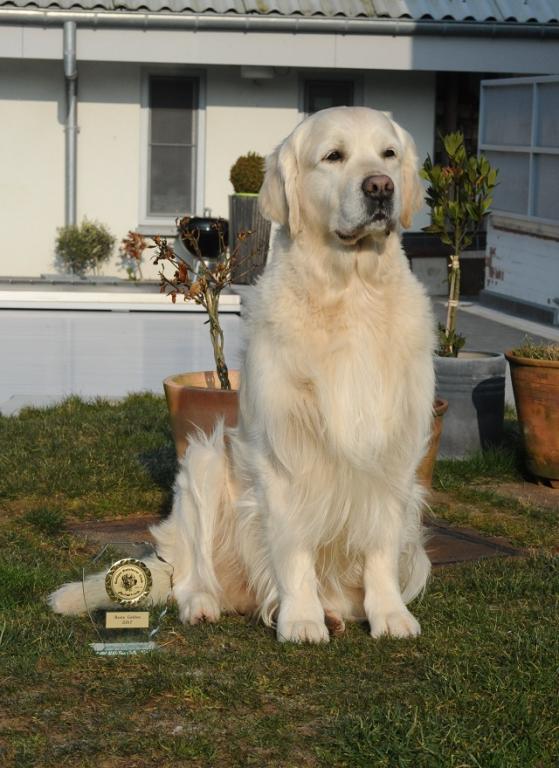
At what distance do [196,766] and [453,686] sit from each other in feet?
2.72

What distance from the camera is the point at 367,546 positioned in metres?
4.15

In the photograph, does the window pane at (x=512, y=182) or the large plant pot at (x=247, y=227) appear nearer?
the window pane at (x=512, y=182)

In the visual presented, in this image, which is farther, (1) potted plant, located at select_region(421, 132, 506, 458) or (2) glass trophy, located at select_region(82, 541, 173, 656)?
(1) potted plant, located at select_region(421, 132, 506, 458)

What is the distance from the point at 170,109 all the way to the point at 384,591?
11.8 metres

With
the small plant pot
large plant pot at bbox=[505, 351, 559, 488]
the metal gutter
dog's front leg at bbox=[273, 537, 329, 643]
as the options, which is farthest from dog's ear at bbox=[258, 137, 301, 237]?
the metal gutter

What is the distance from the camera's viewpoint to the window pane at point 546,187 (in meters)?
11.5

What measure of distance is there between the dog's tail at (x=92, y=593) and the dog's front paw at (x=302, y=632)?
0.59 m

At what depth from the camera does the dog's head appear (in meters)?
3.94

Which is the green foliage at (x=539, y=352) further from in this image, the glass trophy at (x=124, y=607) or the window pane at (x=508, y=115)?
the window pane at (x=508, y=115)

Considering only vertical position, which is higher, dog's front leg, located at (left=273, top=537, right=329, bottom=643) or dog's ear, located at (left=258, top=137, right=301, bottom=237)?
dog's ear, located at (left=258, top=137, right=301, bottom=237)

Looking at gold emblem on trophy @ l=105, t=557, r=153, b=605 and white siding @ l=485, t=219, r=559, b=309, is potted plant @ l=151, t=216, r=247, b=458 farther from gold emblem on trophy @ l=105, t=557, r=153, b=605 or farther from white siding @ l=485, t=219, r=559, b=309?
white siding @ l=485, t=219, r=559, b=309


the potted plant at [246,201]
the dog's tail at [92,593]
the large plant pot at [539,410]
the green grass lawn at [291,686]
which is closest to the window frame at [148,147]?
the potted plant at [246,201]

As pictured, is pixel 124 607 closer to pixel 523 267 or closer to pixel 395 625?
pixel 395 625

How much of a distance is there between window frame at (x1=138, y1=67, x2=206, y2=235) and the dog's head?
10884 mm
